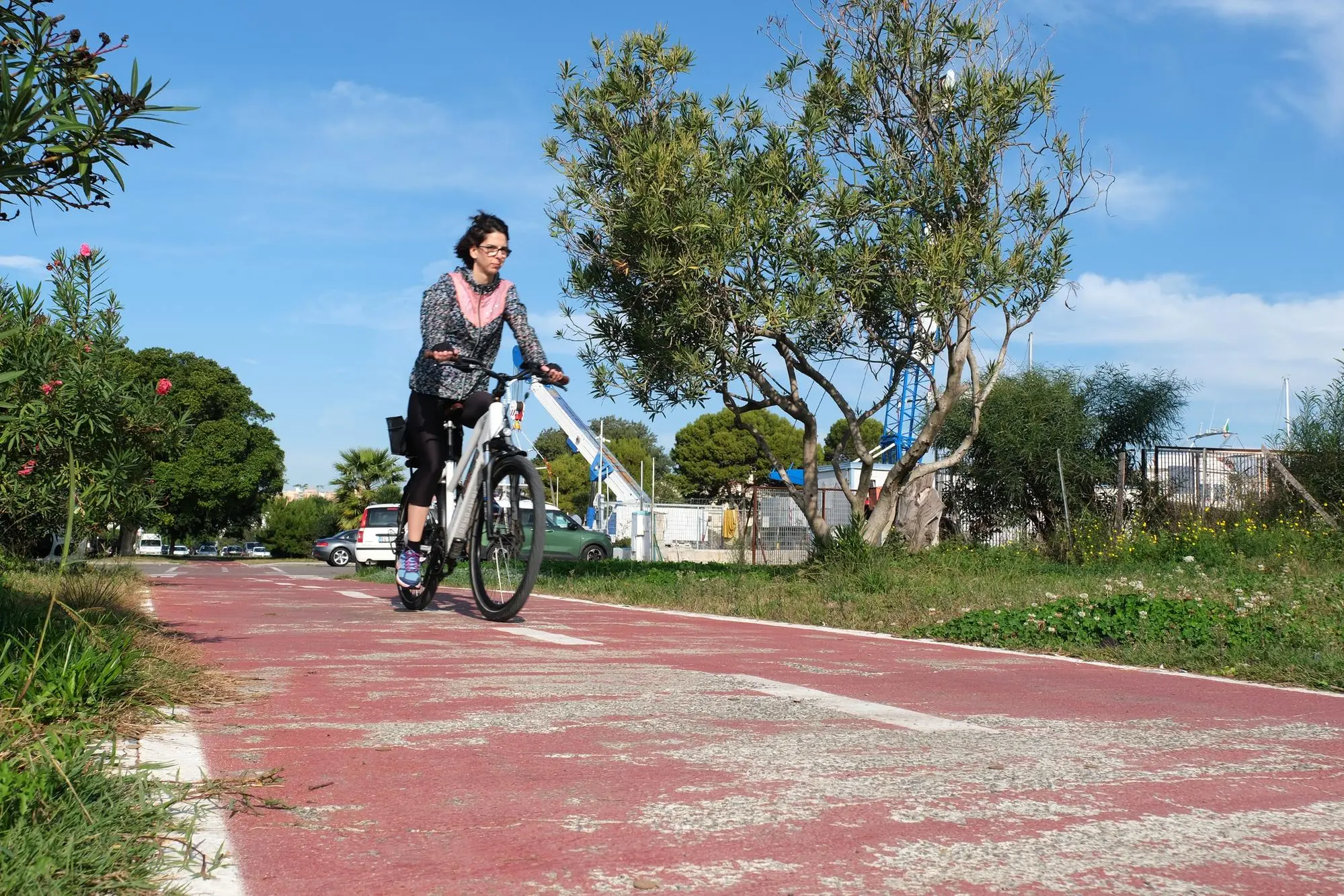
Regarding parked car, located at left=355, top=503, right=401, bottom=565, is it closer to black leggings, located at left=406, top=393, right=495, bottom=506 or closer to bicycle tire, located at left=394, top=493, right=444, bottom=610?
bicycle tire, located at left=394, top=493, right=444, bottom=610

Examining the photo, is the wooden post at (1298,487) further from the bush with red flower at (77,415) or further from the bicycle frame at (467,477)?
the bush with red flower at (77,415)

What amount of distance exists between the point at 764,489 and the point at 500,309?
1931 centimetres

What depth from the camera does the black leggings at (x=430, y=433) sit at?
7684 millimetres

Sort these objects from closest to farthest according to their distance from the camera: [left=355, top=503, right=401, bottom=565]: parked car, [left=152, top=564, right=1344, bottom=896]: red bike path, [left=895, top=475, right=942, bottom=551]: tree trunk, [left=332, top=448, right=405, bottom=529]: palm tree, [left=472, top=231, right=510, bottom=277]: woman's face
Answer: [left=152, top=564, right=1344, bottom=896]: red bike path < [left=472, top=231, right=510, bottom=277]: woman's face < [left=895, top=475, right=942, bottom=551]: tree trunk < [left=355, top=503, right=401, bottom=565]: parked car < [left=332, top=448, right=405, bottom=529]: palm tree

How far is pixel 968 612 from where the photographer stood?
8.66 m

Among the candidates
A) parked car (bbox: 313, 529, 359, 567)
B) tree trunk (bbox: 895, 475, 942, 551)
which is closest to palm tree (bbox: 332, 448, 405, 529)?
parked car (bbox: 313, 529, 359, 567)

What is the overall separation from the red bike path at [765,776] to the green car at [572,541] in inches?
1178

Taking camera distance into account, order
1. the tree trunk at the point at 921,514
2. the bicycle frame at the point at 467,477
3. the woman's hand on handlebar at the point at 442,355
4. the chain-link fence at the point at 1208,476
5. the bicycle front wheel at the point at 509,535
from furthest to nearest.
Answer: the tree trunk at the point at 921,514 → the chain-link fence at the point at 1208,476 → the bicycle frame at the point at 467,477 → the bicycle front wheel at the point at 509,535 → the woman's hand on handlebar at the point at 442,355

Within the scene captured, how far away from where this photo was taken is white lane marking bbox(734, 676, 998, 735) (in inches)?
154

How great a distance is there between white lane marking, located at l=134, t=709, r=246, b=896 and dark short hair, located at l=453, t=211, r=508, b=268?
4311 mm

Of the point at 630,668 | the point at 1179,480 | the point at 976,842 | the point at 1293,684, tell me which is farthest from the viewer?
the point at 1179,480

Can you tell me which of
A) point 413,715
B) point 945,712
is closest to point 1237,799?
point 945,712

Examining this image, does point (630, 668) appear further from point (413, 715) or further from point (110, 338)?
point (110, 338)

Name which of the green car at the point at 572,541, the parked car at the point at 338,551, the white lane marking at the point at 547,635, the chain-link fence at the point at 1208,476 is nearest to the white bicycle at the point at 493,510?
the white lane marking at the point at 547,635
